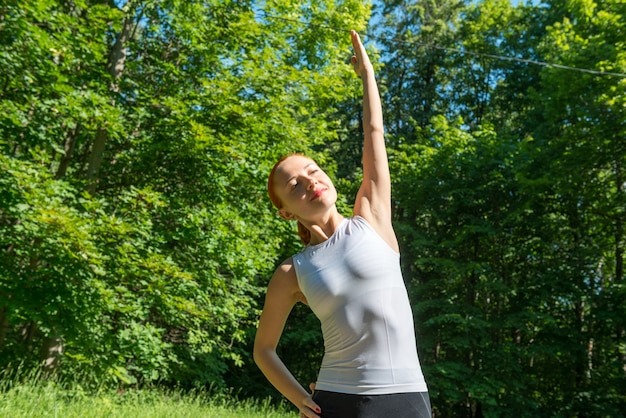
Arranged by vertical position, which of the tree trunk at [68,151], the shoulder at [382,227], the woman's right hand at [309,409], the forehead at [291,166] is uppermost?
the tree trunk at [68,151]

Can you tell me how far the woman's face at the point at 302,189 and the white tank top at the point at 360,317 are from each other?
12 centimetres

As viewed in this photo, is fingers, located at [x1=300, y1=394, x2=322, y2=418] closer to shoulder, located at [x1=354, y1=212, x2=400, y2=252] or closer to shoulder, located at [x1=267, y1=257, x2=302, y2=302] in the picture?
shoulder, located at [x1=267, y1=257, x2=302, y2=302]

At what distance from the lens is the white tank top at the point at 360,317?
1.22m

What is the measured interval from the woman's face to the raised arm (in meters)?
0.11

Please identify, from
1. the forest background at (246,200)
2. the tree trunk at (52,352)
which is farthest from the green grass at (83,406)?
the tree trunk at (52,352)

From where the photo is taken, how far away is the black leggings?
1185mm

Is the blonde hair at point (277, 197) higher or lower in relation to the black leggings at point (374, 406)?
higher

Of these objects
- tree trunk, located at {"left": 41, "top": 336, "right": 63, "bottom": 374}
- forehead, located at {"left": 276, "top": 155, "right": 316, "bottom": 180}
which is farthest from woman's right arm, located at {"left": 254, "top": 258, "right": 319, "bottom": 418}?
tree trunk, located at {"left": 41, "top": 336, "right": 63, "bottom": 374}

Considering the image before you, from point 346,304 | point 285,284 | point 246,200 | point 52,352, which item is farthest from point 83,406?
point 346,304

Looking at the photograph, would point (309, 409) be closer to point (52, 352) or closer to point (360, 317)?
point (360, 317)

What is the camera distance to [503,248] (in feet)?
40.2

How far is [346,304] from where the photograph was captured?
1259 mm

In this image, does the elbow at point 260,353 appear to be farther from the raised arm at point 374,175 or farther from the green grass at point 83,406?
the green grass at point 83,406

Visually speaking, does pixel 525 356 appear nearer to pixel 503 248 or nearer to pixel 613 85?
pixel 503 248
